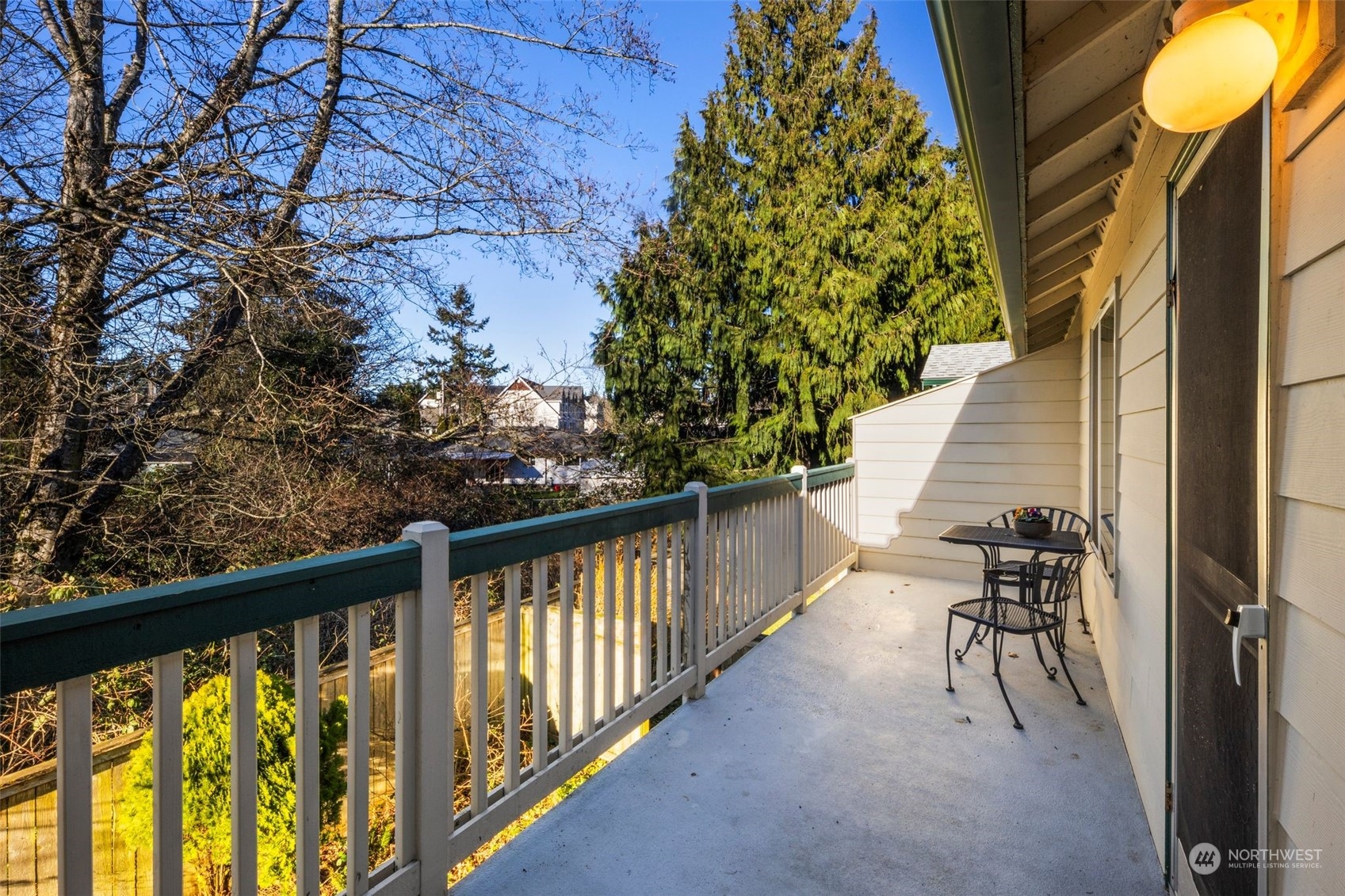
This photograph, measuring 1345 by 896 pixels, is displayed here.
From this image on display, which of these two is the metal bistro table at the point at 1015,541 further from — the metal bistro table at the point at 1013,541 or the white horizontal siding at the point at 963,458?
the white horizontal siding at the point at 963,458

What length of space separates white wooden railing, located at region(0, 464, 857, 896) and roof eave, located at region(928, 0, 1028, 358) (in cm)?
164

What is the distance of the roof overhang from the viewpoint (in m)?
1.28

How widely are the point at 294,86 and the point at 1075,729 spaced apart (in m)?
7.58

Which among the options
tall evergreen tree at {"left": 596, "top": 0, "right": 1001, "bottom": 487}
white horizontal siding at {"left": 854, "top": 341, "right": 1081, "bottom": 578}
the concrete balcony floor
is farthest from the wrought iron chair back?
tall evergreen tree at {"left": 596, "top": 0, "right": 1001, "bottom": 487}

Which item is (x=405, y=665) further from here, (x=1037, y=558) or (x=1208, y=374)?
(x=1037, y=558)

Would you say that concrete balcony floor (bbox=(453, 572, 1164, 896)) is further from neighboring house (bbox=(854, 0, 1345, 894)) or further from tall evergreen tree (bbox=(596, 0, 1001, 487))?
tall evergreen tree (bbox=(596, 0, 1001, 487))

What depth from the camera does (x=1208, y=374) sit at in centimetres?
148

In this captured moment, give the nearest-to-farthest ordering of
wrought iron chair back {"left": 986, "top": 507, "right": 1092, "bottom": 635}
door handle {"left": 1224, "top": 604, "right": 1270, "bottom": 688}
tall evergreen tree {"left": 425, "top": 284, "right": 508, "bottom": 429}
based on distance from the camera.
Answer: door handle {"left": 1224, "top": 604, "right": 1270, "bottom": 688}
wrought iron chair back {"left": 986, "top": 507, "right": 1092, "bottom": 635}
tall evergreen tree {"left": 425, "top": 284, "right": 508, "bottom": 429}

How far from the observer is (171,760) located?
1.25 metres

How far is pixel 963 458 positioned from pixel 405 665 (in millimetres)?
5333

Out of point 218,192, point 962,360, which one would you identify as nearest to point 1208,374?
point 218,192

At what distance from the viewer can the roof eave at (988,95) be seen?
1177 millimetres

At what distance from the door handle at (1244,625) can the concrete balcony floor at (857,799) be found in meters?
1.22

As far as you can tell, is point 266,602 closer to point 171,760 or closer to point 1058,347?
point 171,760
